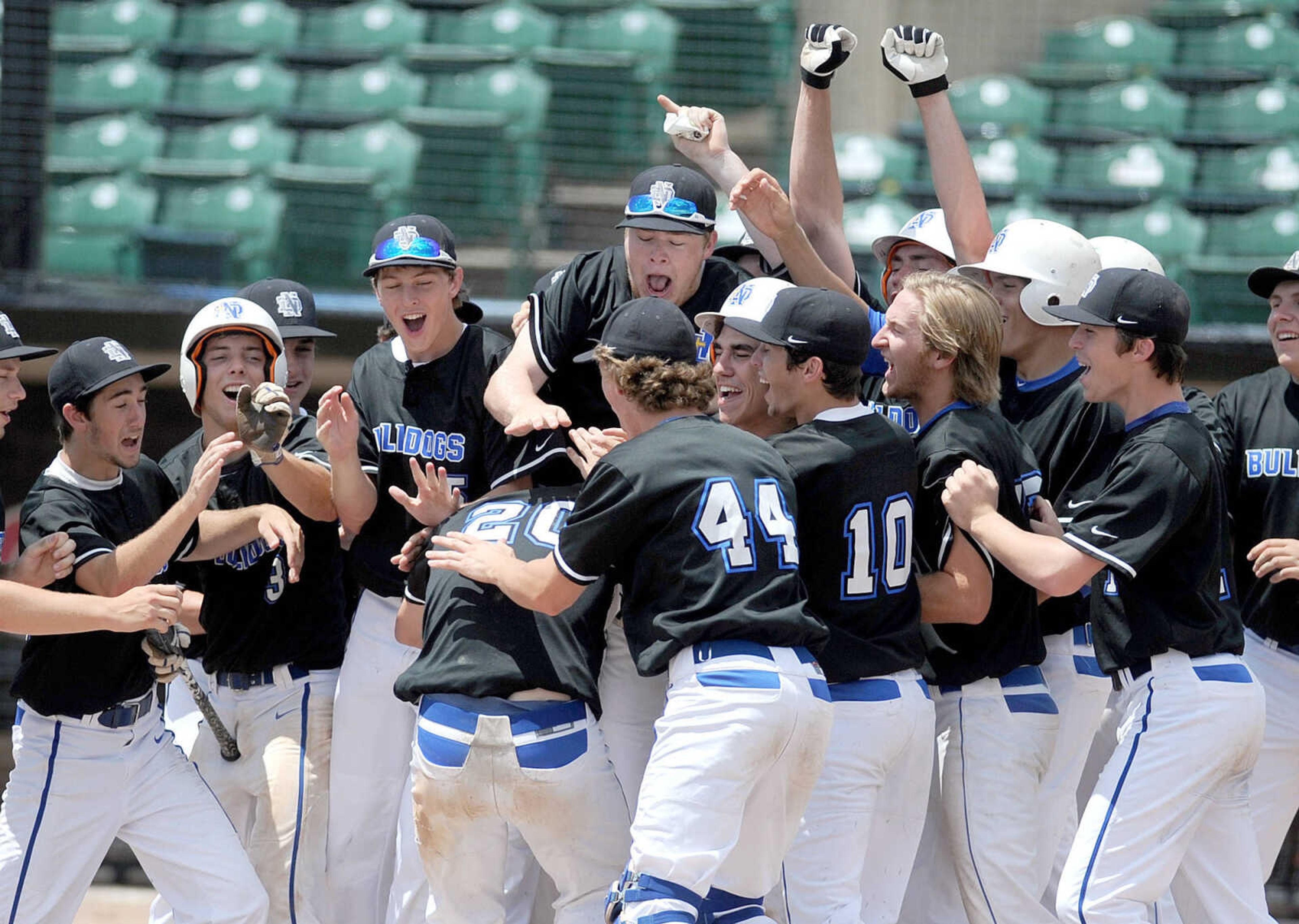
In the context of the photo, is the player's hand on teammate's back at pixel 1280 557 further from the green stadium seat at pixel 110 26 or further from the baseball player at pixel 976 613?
the green stadium seat at pixel 110 26

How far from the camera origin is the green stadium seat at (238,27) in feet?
31.2

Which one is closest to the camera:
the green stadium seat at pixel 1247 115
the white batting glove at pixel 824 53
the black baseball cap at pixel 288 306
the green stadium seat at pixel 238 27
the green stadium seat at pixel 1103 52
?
the white batting glove at pixel 824 53

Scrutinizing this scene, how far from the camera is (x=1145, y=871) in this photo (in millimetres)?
3480

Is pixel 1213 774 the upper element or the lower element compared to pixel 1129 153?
lower

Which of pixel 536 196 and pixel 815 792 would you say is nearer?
pixel 815 792

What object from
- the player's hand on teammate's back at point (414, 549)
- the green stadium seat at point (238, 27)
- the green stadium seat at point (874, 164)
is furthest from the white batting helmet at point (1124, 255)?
the green stadium seat at point (238, 27)

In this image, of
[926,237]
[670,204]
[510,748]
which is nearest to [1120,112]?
[926,237]

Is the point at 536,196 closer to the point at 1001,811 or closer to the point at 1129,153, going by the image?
the point at 1129,153

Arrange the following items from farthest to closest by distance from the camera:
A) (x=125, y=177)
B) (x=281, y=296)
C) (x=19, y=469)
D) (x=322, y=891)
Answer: (x=125, y=177), (x=19, y=469), (x=281, y=296), (x=322, y=891)

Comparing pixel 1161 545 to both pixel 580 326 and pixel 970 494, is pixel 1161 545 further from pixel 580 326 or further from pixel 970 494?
pixel 580 326

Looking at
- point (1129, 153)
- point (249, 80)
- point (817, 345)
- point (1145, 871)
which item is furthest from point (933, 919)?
point (249, 80)

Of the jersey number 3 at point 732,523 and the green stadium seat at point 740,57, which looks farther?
the green stadium seat at point 740,57

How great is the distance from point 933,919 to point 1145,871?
2.09ft

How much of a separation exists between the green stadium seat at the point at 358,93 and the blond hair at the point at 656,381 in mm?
5697
